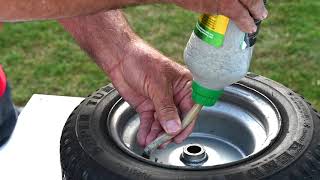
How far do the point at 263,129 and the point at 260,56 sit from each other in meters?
1.62

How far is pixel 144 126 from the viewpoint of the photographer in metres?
1.87

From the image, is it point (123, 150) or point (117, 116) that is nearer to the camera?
point (123, 150)

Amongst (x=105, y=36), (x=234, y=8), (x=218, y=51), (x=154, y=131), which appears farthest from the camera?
(x=105, y=36)

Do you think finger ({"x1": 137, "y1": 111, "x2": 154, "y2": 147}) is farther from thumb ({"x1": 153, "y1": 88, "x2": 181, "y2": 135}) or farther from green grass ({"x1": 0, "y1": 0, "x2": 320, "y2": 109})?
green grass ({"x1": 0, "y1": 0, "x2": 320, "y2": 109})

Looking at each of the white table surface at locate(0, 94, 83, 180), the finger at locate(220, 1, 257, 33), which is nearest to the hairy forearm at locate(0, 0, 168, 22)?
the finger at locate(220, 1, 257, 33)

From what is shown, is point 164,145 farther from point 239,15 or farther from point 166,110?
point 239,15

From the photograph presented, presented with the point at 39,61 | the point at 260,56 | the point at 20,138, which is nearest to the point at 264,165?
the point at 20,138

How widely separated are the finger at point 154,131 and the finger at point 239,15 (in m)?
0.53

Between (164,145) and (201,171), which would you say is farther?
(164,145)

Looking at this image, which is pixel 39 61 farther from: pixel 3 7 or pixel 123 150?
pixel 3 7

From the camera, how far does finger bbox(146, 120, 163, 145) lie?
1.84m

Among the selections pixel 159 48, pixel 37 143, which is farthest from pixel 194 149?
pixel 159 48

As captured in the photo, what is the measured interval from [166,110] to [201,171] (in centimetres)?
31

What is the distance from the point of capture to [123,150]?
161 cm
